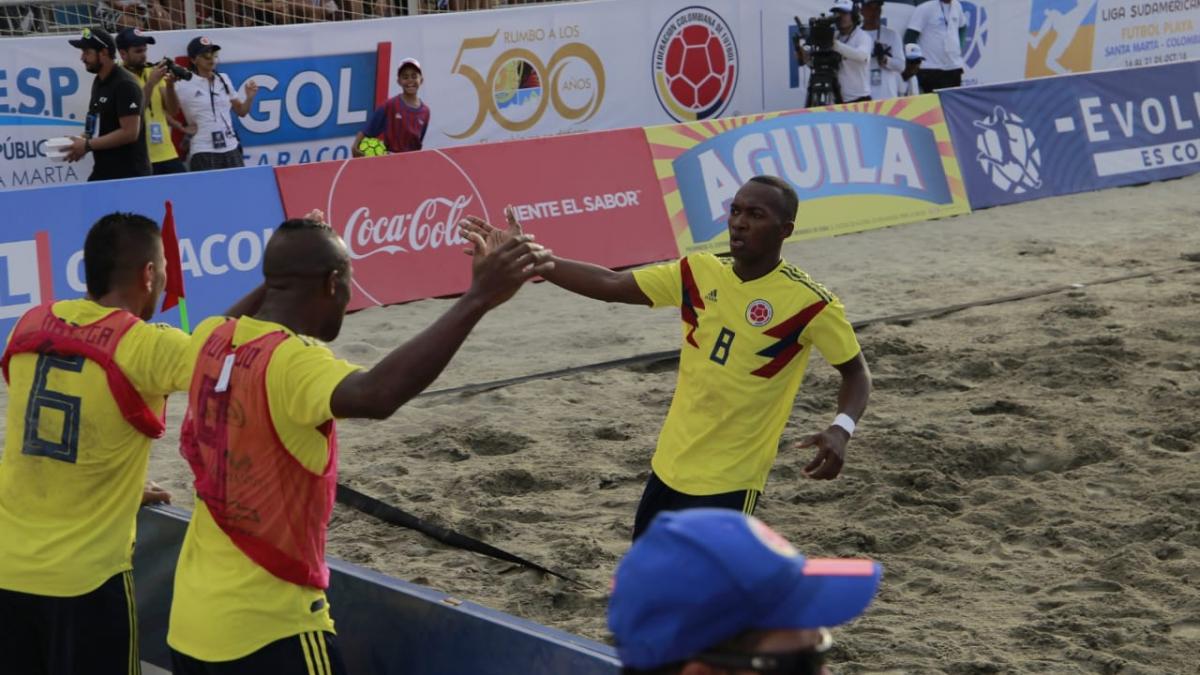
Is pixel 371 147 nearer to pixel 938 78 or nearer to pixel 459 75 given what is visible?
pixel 459 75

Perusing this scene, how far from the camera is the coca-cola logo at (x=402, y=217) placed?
1190 centimetres

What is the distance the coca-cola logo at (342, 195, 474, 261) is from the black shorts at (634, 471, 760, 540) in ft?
21.6

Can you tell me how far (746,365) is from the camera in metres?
5.53

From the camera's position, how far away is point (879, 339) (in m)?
10.6

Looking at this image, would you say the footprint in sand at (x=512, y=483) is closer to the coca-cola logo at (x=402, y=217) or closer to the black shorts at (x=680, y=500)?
the black shorts at (x=680, y=500)

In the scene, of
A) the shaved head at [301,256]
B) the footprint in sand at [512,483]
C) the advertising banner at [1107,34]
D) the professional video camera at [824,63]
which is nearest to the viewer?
the shaved head at [301,256]

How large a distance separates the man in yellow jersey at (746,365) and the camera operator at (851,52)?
39.6 ft

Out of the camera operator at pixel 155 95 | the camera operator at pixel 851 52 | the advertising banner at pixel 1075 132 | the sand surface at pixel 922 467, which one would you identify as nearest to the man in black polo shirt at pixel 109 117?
the camera operator at pixel 155 95

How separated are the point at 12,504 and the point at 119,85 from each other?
829cm

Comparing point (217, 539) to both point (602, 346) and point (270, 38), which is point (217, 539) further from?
point (270, 38)

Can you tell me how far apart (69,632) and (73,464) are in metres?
0.49

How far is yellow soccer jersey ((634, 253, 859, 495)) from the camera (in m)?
5.46

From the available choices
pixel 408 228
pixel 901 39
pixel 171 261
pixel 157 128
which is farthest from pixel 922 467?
pixel 901 39

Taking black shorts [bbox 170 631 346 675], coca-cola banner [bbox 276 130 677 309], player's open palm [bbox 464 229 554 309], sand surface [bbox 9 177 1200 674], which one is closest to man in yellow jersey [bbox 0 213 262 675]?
black shorts [bbox 170 631 346 675]
